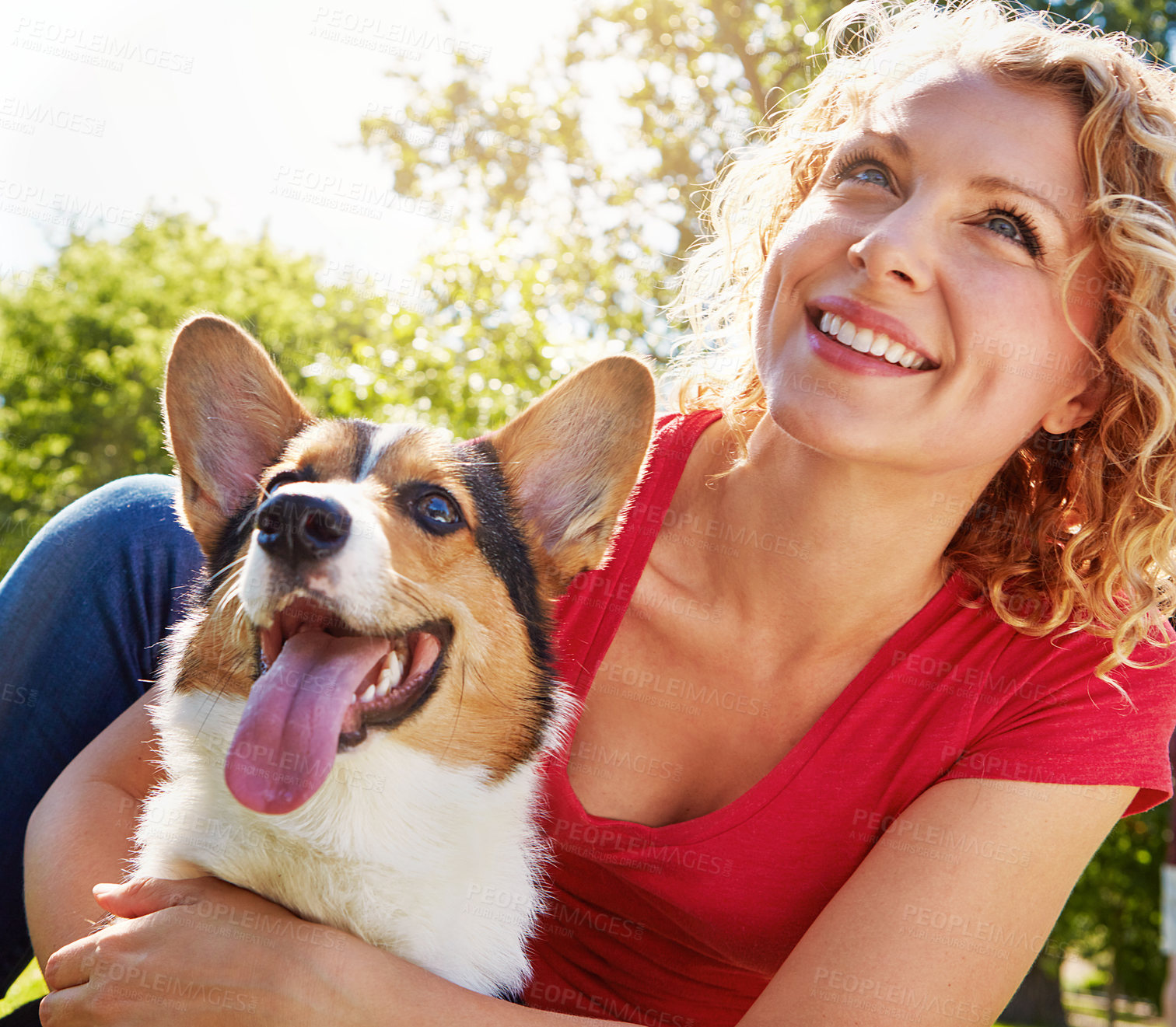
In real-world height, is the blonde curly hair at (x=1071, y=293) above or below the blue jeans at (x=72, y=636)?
above

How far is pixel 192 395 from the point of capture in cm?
229

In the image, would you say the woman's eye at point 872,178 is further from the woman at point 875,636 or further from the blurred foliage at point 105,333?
the blurred foliage at point 105,333

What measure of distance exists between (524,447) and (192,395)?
78 cm

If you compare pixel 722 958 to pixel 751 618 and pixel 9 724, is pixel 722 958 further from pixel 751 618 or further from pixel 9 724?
pixel 9 724

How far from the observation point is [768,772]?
8.32 ft

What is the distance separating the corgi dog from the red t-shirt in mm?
218

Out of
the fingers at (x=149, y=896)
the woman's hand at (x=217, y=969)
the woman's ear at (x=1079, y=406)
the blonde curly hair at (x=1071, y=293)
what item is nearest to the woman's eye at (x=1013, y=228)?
the blonde curly hair at (x=1071, y=293)

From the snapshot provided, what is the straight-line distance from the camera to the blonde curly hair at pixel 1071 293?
2285 millimetres

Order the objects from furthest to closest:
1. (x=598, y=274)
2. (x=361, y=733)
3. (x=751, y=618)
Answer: (x=598, y=274)
(x=751, y=618)
(x=361, y=733)

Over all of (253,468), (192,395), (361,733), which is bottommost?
(361,733)

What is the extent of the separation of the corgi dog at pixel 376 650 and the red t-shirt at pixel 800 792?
0.22m

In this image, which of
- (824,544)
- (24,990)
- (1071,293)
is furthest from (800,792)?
(24,990)

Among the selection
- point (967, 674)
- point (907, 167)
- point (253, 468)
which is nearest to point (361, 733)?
point (253, 468)

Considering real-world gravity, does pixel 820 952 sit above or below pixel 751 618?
below
